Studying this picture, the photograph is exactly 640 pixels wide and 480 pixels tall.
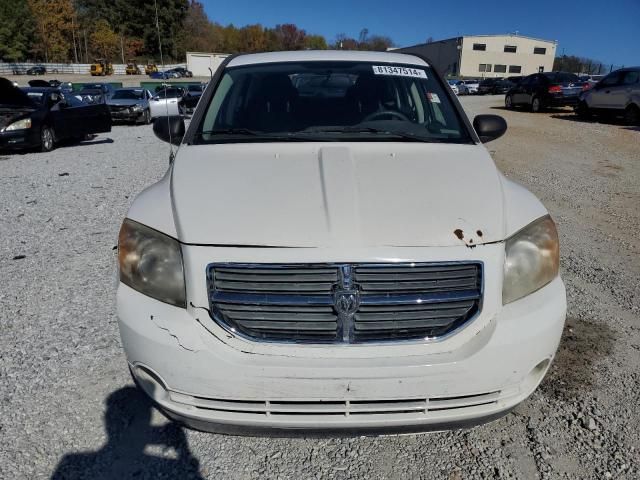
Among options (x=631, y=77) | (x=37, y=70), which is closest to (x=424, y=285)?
(x=631, y=77)

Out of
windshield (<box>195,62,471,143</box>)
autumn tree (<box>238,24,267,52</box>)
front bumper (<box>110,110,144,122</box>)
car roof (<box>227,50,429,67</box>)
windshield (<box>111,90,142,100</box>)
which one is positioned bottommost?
front bumper (<box>110,110,144,122</box>)

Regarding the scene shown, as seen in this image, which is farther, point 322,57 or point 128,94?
point 128,94

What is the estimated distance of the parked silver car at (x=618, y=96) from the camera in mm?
15328

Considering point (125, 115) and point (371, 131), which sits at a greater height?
point (371, 131)

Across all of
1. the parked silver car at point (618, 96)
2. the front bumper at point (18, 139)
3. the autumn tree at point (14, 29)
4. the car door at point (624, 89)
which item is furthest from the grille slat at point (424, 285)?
the autumn tree at point (14, 29)

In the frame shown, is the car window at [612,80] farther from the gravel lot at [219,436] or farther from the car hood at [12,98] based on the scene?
the car hood at [12,98]

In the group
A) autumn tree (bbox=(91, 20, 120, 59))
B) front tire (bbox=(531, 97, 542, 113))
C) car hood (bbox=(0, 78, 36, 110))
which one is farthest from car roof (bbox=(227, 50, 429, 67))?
autumn tree (bbox=(91, 20, 120, 59))

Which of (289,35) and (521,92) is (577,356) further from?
(289,35)

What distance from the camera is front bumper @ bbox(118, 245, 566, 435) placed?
1788 mm

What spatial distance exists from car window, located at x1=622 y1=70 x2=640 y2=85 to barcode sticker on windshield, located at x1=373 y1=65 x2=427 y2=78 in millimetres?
15345

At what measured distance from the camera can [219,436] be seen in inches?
93.0

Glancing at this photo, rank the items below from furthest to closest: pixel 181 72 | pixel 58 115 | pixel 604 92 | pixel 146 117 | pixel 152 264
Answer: pixel 181 72 → pixel 146 117 → pixel 604 92 → pixel 58 115 → pixel 152 264

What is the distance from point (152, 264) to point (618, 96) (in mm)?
17763

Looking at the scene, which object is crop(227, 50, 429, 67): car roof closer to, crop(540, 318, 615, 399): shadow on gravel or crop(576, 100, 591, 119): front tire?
crop(540, 318, 615, 399): shadow on gravel
